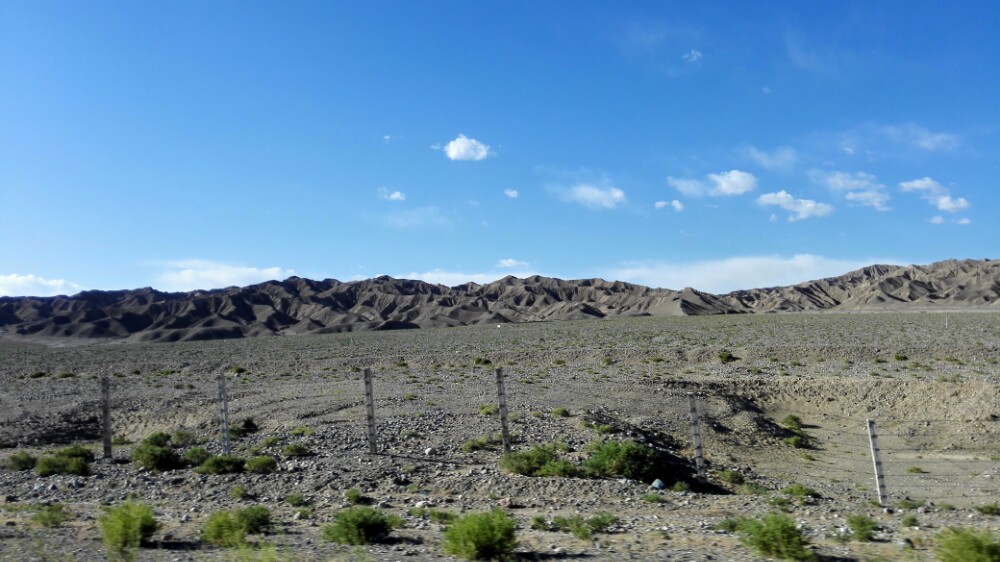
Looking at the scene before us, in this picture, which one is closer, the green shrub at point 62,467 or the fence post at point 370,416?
the green shrub at point 62,467

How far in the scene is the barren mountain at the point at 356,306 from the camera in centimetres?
14288

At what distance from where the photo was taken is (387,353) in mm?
57094

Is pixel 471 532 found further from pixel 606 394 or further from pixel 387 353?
pixel 387 353

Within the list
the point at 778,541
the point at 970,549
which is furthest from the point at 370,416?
the point at 970,549

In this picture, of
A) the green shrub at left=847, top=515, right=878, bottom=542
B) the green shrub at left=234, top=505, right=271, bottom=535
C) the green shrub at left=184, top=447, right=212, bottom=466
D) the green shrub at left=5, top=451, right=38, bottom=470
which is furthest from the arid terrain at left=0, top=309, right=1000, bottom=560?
the green shrub at left=184, top=447, right=212, bottom=466

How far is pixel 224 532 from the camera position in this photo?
880 cm

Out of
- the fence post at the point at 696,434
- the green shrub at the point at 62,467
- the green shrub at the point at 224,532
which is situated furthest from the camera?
the green shrub at the point at 62,467

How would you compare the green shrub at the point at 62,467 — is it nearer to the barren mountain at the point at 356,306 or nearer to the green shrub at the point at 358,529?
the green shrub at the point at 358,529

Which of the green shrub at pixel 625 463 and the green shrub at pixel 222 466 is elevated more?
the green shrub at pixel 222 466

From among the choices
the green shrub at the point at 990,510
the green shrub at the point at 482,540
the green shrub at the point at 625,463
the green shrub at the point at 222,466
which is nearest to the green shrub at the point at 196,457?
the green shrub at the point at 222,466

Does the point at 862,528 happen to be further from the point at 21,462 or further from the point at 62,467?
the point at 21,462

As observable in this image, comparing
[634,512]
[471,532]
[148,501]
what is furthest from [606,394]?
[471,532]

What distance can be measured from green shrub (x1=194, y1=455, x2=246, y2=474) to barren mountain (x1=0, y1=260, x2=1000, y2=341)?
4941 inches

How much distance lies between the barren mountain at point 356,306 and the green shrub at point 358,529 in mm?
131695
